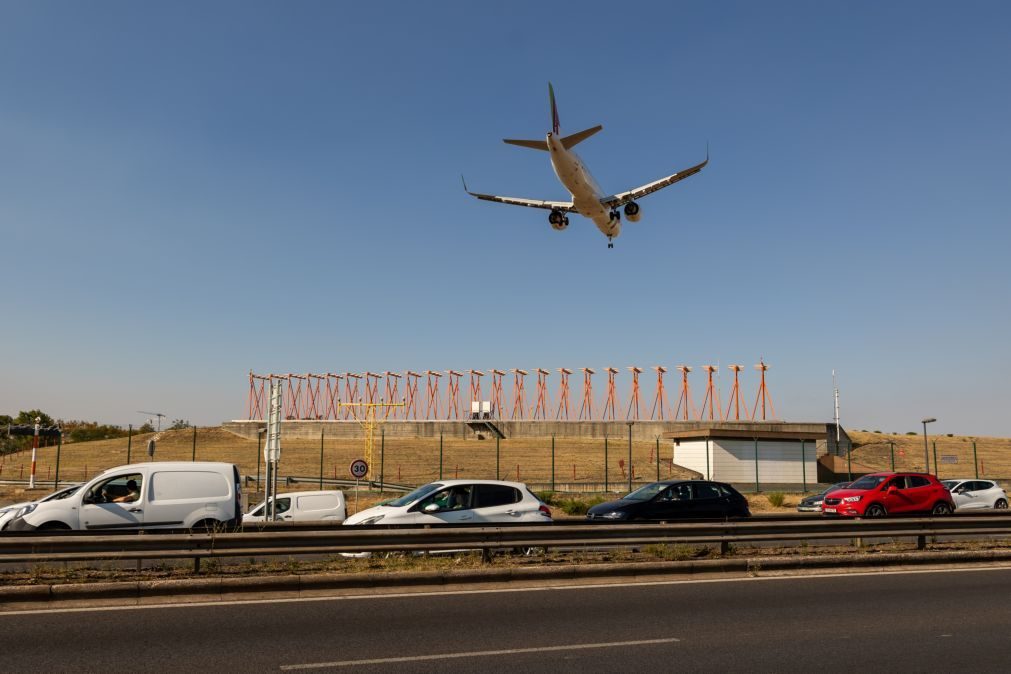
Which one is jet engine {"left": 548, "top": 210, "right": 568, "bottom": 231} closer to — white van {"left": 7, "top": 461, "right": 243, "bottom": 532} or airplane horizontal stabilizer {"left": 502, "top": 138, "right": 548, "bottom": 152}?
airplane horizontal stabilizer {"left": 502, "top": 138, "right": 548, "bottom": 152}

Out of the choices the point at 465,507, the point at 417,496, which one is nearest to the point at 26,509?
the point at 417,496

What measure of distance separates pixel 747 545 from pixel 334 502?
29.9ft

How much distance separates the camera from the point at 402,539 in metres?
11.5

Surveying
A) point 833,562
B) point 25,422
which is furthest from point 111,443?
point 833,562

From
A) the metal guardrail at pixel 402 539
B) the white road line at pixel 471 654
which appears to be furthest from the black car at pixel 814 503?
the white road line at pixel 471 654

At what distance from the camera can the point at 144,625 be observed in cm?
846

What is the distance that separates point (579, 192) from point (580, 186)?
0.44 metres

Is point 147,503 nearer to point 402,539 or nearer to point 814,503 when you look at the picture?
point 402,539

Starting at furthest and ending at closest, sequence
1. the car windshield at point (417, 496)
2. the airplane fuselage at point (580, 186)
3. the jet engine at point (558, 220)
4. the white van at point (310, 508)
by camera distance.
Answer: the jet engine at point (558, 220) < the airplane fuselage at point (580, 186) < the white van at point (310, 508) < the car windshield at point (417, 496)

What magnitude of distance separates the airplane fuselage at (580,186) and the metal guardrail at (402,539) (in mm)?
20612

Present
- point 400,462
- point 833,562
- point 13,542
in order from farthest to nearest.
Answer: point 400,462 → point 833,562 → point 13,542

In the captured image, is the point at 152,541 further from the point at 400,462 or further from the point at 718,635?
the point at 400,462

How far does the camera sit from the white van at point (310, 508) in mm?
17906

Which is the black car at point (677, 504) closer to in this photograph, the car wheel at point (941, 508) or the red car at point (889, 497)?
the red car at point (889, 497)
